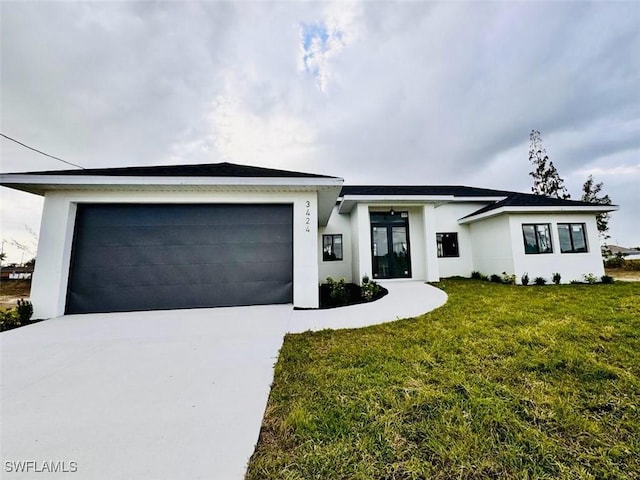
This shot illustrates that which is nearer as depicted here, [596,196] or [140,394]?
[140,394]

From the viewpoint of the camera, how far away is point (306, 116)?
11383mm

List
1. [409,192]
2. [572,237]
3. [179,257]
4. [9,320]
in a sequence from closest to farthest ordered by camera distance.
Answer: [9,320], [179,257], [572,237], [409,192]

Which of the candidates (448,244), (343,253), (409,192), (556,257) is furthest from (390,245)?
(556,257)

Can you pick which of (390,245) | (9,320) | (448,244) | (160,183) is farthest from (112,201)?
(448,244)

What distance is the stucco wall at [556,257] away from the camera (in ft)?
31.4

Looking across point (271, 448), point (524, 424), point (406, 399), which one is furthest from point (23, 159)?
point (524, 424)

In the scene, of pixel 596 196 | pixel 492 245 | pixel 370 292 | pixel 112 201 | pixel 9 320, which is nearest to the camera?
pixel 9 320

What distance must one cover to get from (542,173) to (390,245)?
1710cm

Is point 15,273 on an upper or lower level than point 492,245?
lower

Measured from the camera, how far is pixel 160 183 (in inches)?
227

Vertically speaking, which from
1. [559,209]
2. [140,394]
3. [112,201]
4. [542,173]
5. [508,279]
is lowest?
[140,394]

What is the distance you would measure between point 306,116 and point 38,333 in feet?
37.0

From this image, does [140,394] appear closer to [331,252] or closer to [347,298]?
[347,298]

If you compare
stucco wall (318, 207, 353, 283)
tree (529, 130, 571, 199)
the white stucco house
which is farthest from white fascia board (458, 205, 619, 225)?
tree (529, 130, 571, 199)
